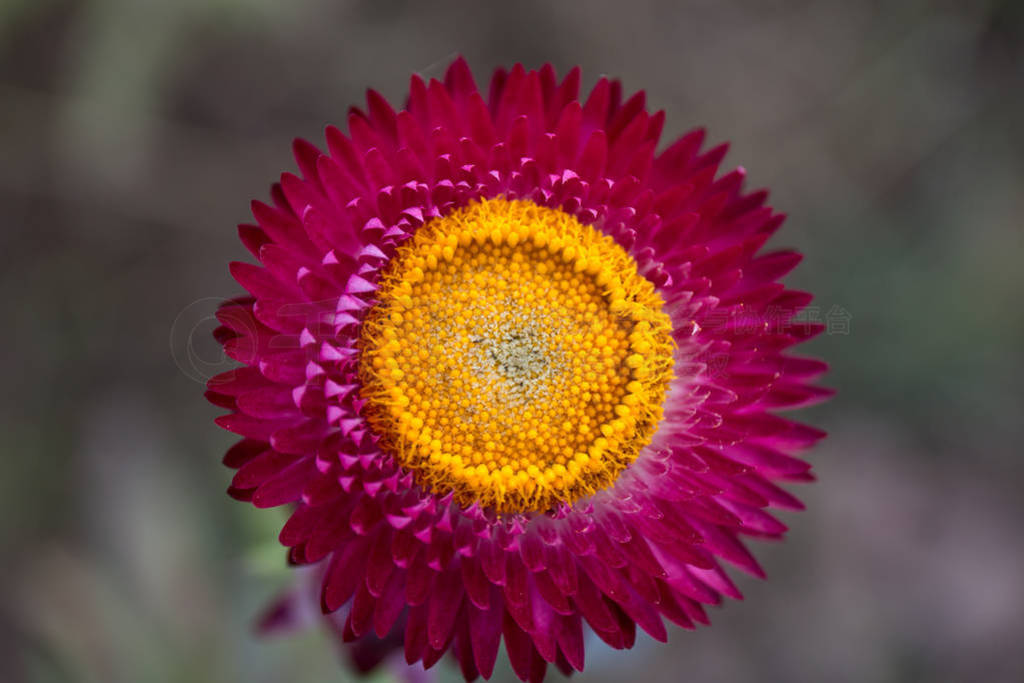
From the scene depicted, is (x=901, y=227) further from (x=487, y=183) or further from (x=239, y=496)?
(x=239, y=496)

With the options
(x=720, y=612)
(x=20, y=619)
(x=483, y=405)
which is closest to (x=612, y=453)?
(x=483, y=405)

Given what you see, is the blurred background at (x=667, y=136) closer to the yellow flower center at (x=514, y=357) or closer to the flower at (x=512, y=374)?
the flower at (x=512, y=374)

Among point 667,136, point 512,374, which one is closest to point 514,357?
point 512,374

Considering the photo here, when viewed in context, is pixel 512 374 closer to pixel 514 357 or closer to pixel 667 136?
pixel 514 357

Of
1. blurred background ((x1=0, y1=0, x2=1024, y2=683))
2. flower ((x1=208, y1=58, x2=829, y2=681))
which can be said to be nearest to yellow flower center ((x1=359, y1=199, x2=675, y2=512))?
flower ((x1=208, y1=58, x2=829, y2=681))

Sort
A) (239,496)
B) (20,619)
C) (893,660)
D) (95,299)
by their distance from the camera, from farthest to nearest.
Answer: (893,660) < (95,299) < (20,619) < (239,496)

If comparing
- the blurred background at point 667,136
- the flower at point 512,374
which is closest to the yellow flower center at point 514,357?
the flower at point 512,374
